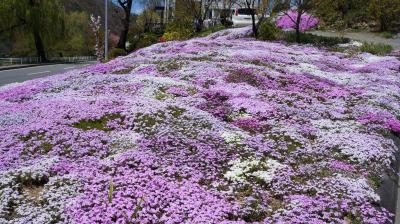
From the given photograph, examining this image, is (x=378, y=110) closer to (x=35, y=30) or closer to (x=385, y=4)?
(x=385, y=4)

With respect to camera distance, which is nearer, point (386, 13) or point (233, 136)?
point (233, 136)

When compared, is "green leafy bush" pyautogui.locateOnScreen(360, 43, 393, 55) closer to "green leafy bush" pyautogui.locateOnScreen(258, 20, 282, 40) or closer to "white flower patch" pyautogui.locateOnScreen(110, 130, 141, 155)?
"green leafy bush" pyautogui.locateOnScreen(258, 20, 282, 40)

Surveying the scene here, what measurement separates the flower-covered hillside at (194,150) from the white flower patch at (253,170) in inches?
0.7

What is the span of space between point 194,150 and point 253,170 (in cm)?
120

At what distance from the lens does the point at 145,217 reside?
18.8ft

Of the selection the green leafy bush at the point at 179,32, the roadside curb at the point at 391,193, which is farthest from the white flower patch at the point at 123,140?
the green leafy bush at the point at 179,32

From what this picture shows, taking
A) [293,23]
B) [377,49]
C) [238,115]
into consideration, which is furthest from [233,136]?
[293,23]

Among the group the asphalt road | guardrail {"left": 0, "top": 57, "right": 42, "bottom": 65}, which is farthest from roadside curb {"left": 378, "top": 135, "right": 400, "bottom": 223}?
guardrail {"left": 0, "top": 57, "right": 42, "bottom": 65}

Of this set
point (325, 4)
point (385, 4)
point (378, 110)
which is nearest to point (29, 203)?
point (378, 110)

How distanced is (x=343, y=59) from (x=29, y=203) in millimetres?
19980

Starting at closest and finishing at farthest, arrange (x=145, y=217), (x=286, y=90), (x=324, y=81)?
(x=145, y=217) → (x=286, y=90) → (x=324, y=81)

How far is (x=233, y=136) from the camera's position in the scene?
905 centimetres

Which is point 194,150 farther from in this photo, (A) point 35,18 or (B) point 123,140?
(A) point 35,18

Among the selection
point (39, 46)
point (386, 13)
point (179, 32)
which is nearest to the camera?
point (179, 32)
